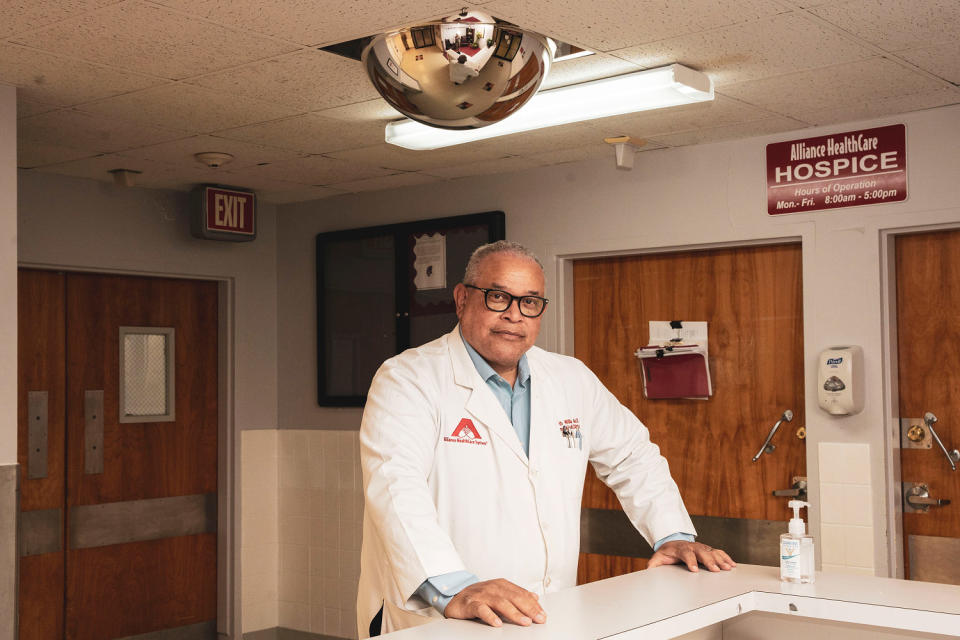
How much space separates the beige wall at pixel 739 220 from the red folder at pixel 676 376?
17.0 inches

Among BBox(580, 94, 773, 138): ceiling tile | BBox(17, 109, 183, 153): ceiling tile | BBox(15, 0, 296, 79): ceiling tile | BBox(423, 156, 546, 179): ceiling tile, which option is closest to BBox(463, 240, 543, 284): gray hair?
BBox(15, 0, 296, 79): ceiling tile

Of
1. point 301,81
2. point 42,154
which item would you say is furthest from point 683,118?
point 42,154

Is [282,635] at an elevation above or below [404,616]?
below

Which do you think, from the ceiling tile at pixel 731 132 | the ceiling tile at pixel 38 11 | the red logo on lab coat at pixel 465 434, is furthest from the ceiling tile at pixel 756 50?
the ceiling tile at pixel 38 11

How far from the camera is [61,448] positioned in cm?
500

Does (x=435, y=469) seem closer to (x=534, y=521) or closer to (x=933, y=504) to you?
(x=534, y=521)

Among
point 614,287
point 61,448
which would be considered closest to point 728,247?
point 614,287

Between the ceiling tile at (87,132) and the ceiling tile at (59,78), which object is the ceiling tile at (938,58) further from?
the ceiling tile at (87,132)

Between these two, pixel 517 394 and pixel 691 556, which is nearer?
pixel 691 556

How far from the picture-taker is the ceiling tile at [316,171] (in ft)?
15.6

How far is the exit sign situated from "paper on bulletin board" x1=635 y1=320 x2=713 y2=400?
2.25m

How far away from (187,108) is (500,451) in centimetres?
198

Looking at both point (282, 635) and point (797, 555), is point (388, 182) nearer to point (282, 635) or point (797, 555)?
point (282, 635)

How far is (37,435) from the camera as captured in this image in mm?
4914
